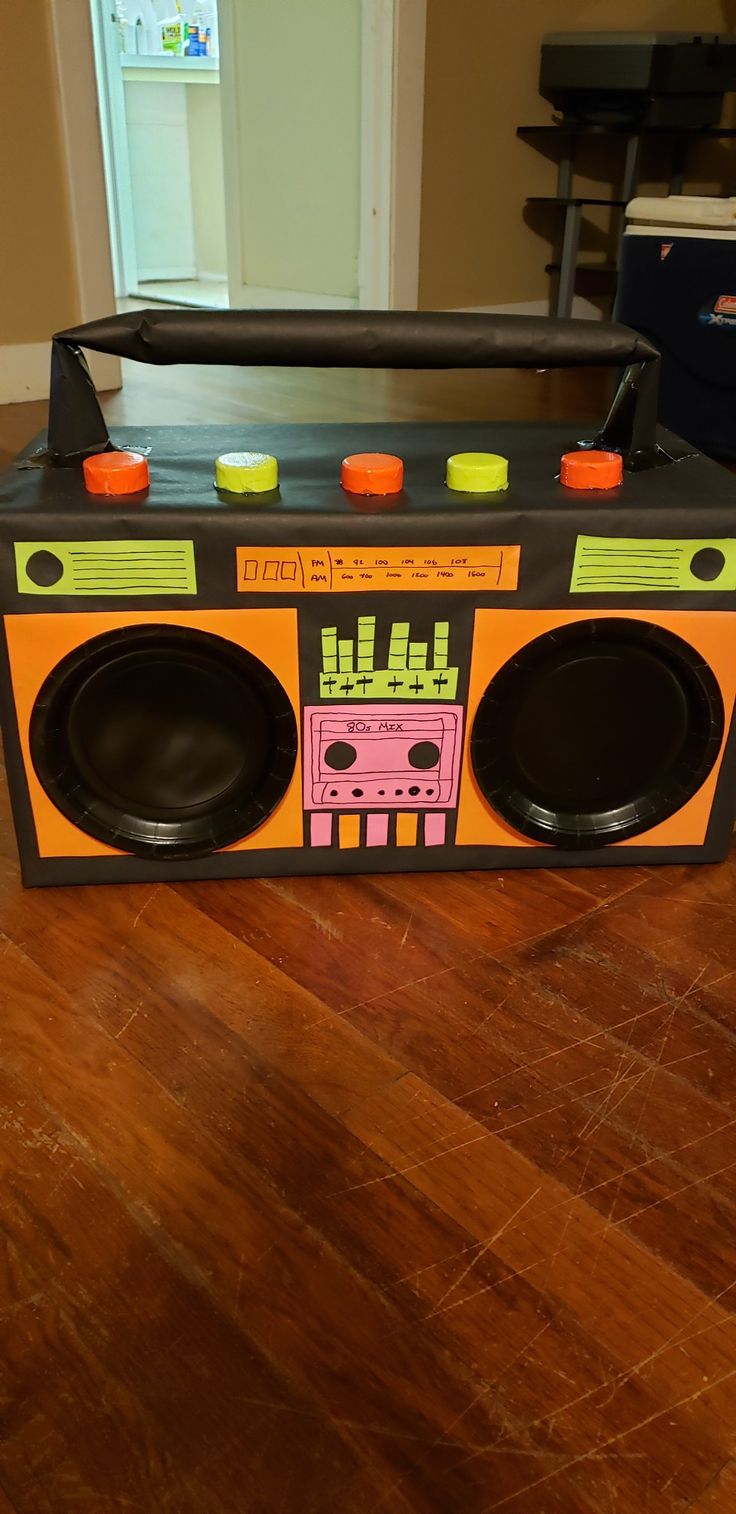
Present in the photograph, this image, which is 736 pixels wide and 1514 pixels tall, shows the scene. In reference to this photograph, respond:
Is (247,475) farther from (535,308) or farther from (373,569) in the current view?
(535,308)

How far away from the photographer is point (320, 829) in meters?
0.74

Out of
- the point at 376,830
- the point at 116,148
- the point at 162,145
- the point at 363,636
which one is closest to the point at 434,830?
the point at 376,830

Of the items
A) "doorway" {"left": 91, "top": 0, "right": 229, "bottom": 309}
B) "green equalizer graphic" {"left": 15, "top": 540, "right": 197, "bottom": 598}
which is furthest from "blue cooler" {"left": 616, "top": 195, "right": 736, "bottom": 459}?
"doorway" {"left": 91, "top": 0, "right": 229, "bottom": 309}

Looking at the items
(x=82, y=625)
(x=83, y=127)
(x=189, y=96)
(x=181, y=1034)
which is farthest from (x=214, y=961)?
(x=189, y=96)

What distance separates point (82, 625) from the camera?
67 centimetres

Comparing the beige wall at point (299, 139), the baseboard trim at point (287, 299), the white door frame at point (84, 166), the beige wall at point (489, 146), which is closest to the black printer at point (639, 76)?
the beige wall at point (489, 146)

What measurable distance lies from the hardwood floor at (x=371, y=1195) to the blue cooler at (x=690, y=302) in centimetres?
118

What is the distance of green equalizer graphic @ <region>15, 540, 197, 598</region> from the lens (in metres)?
0.65

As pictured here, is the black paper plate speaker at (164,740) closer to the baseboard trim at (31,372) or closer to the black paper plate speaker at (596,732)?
the black paper plate speaker at (596,732)

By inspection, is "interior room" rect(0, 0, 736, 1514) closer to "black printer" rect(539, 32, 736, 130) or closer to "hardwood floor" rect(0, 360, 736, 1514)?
"hardwood floor" rect(0, 360, 736, 1514)

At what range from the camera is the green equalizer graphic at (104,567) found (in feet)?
2.13

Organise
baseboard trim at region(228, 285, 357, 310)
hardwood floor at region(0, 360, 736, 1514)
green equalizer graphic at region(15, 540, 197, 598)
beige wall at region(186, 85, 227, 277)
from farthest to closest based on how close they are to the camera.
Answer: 1. beige wall at region(186, 85, 227, 277)
2. baseboard trim at region(228, 285, 357, 310)
3. green equalizer graphic at region(15, 540, 197, 598)
4. hardwood floor at region(0, 360, 736, 1514)

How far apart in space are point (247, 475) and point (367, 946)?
0.95 feet

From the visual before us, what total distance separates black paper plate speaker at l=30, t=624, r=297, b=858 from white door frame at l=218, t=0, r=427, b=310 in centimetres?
210
